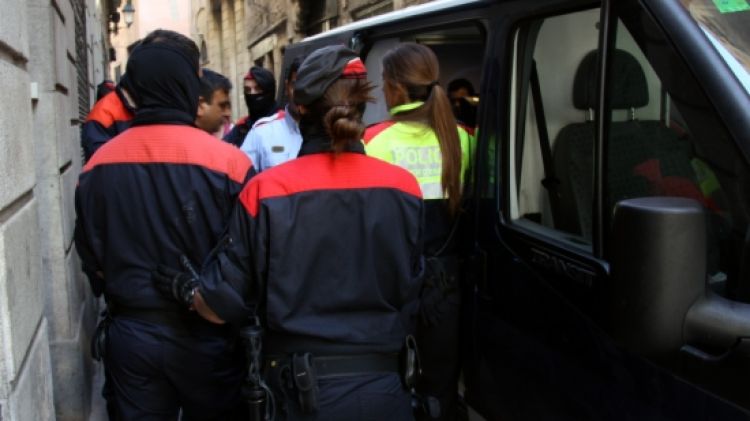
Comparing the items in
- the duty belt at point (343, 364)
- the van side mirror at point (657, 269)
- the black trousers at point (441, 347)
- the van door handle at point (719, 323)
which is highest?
the van side mirror at point (657, 269)

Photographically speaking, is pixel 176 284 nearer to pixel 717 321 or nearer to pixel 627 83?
pixel 627 83

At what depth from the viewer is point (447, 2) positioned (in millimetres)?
3320

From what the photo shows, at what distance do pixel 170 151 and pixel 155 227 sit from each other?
10.7 inches

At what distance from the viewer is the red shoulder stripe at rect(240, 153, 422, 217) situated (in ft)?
7.22

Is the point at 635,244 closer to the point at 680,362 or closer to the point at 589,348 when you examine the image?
the point at 680,362

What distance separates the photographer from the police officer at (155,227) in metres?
2.69

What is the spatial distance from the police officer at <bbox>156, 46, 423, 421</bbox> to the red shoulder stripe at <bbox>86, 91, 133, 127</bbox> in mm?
2920

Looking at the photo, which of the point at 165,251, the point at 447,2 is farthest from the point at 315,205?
the point at 447,2

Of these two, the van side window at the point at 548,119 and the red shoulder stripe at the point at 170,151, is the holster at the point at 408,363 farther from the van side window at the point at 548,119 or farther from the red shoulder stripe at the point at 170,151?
the red shoulder stripe at the point at 170,151

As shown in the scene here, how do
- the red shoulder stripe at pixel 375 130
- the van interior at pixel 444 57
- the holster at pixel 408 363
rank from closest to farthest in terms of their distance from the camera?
1. the holster at pixel 408 363
2. the red shoulder stripe at pixel 375 130
3. the van interior at pixel 444 57

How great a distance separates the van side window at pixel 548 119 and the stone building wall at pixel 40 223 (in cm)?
168

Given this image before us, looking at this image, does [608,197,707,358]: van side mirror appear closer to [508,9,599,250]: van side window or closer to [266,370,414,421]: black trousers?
[266,370,414,421]: black trousers

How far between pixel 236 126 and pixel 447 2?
3445 mm

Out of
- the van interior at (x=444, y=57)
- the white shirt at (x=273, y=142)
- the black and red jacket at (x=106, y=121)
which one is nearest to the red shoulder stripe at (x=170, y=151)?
the white shirt at (x=273, y=142)
